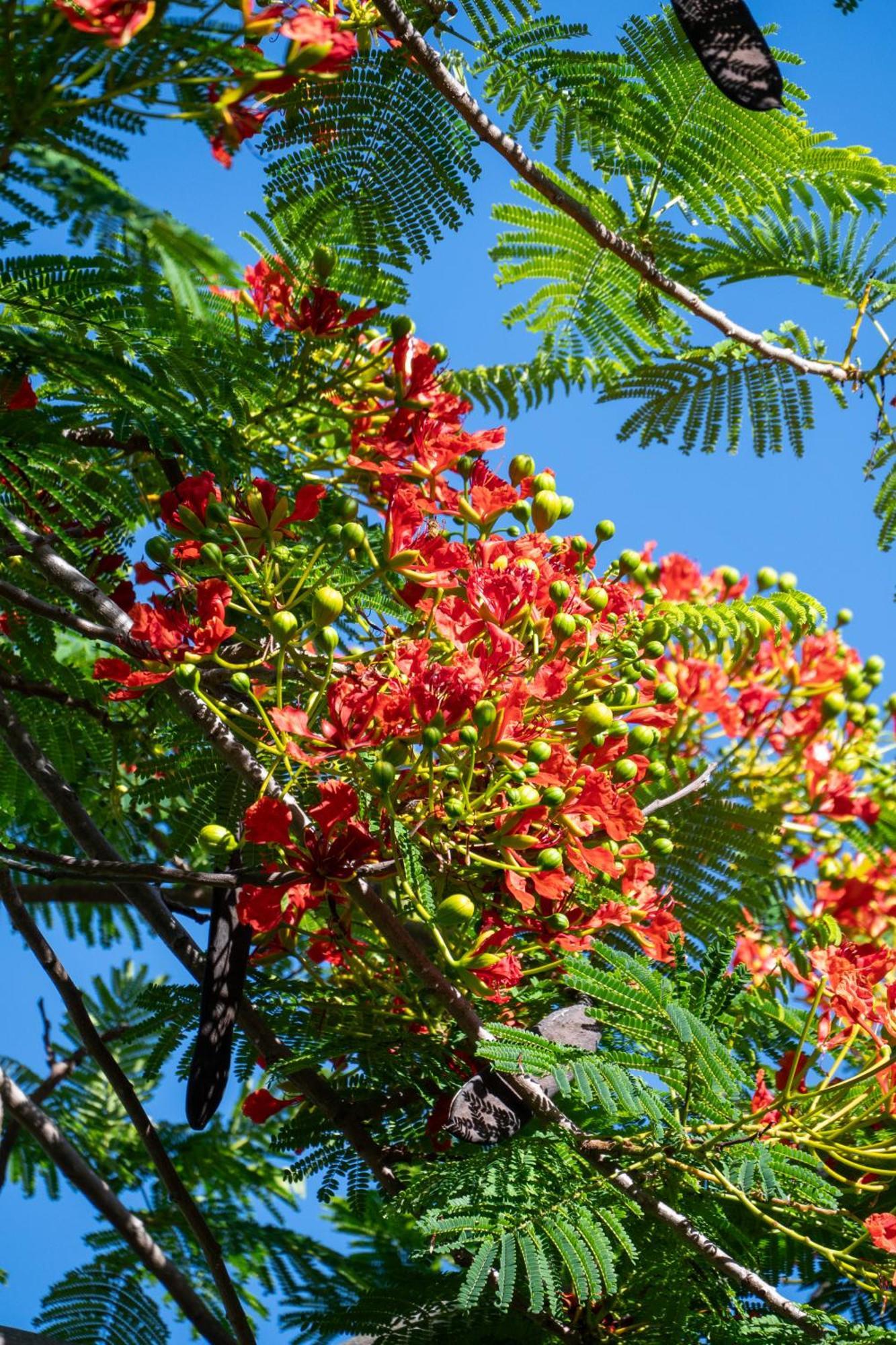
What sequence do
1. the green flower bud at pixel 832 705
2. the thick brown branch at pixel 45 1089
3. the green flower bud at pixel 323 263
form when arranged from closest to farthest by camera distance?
the green flower bud at pixel 323 263, the thick brown branch at pixel 45 1089, the green flower bud at pixel 832 705

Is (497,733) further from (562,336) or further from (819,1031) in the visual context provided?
(562,336)

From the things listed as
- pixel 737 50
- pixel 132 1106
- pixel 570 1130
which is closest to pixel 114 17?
pixel 737 50

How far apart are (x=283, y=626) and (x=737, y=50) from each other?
2.87ft

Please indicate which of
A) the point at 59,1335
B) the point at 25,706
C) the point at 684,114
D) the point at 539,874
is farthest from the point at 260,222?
the point at 59,1335

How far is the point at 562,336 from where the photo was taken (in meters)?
2.76

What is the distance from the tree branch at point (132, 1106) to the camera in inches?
67.9

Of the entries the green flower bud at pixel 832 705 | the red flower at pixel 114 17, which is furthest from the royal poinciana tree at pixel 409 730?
the green flower bud at pixel 832 705

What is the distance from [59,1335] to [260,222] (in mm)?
1910

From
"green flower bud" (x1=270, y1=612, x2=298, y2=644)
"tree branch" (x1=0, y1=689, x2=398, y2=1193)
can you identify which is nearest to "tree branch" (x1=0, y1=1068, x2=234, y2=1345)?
"tree branch" (x1=0, y1=689, x2=398, y2=1193)

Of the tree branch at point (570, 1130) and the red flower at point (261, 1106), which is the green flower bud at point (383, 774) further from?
the red flower at point (261, 1106)

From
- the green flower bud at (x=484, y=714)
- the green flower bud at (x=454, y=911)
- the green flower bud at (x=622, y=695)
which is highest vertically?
the green flower bud at (x=622, y=695)

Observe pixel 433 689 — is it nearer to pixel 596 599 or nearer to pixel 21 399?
pixel 596 599

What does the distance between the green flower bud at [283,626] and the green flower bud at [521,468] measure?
48cm

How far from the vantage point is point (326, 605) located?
1417 mm
